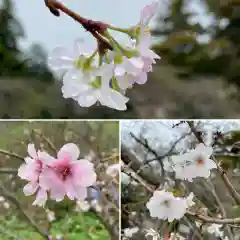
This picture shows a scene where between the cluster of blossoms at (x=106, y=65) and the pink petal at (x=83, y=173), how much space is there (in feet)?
0.55

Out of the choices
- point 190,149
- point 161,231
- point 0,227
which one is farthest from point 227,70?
point 0,227

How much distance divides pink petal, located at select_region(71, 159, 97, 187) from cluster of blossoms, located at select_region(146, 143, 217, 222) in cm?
18

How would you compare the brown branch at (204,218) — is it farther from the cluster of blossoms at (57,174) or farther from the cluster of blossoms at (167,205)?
the cluster of blossoms at (57,174)

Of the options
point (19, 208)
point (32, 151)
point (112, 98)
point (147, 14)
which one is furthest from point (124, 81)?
point (19, 208)

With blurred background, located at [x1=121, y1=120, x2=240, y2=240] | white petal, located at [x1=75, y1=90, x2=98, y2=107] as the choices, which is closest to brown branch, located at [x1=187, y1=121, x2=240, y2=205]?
blurred background, located at [x1=121, y1=120, x2=240, y2=240]

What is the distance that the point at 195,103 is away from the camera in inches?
50.7

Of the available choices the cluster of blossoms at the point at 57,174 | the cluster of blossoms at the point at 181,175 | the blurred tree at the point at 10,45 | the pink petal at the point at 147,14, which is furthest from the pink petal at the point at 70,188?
the pink petal at the point at 147,14

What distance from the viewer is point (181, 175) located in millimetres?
1312

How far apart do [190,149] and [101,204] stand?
0.30 meters

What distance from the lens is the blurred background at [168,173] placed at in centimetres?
129

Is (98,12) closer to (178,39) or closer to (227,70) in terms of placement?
(178,39)

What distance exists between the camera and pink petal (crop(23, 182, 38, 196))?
1.28 m

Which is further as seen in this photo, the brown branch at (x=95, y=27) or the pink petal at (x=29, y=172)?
the pink petal at (x=29, y=172)

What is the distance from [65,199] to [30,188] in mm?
103
